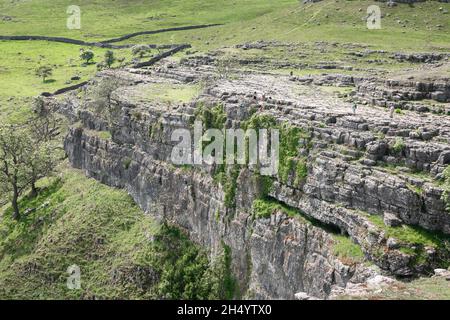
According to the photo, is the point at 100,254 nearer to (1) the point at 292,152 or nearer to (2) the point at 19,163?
(2) the point at 19,163

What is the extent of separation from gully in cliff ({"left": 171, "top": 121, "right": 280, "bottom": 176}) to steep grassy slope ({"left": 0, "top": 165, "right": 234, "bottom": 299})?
958cm

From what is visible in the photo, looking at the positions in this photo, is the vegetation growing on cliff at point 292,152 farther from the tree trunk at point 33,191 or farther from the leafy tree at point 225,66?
the tree trunk at point 33,191

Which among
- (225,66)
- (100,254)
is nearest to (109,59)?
(225,66)

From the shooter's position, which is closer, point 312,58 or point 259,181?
point 259,181

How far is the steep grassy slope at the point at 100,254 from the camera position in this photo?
55875mm

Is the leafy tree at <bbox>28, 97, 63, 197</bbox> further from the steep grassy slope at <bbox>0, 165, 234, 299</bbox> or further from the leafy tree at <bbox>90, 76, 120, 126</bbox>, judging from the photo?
the leafy tree at <bbox>90, 76, 120, 126</bbox>

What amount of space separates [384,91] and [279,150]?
46.7ft

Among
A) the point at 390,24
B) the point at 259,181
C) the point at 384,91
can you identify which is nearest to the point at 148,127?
the point at 259,181

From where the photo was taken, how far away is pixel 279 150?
45.2 metres

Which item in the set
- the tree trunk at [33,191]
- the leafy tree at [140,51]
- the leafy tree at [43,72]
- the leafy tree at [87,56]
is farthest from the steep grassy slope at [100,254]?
the leafy tree at [87,56]

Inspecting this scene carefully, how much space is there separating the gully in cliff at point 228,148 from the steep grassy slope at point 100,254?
31.4 feet

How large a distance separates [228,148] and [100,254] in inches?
906

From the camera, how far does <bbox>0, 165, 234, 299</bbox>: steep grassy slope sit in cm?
5588
